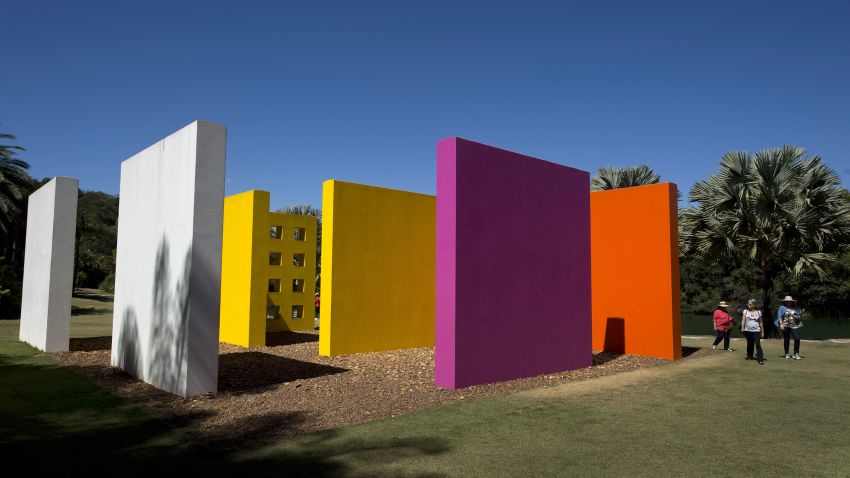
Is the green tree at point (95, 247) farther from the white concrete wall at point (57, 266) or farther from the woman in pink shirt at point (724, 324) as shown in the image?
the woman in pink shirt at point (724, 324)

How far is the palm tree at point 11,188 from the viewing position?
21859 mm

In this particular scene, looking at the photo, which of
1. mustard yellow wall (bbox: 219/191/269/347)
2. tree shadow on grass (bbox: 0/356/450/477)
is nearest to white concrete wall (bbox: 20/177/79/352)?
mustard yellow wall (bbox: 219/191/269/347)

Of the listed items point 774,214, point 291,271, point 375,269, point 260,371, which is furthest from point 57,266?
point 774,214

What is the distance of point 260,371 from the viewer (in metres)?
9.42

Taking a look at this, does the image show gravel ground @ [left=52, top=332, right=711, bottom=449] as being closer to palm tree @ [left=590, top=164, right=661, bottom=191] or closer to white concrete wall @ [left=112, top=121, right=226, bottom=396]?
white concrete wall @ [left=112, top=121, right=226, bottom=396]

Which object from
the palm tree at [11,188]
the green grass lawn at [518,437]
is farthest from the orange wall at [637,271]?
the palm tree at [11,188]

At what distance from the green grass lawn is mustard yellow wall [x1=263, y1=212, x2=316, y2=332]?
23.4ft

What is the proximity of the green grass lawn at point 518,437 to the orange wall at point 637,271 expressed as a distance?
10.7 feet

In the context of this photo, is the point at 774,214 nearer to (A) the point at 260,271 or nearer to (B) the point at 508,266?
(B) the point at 508,266

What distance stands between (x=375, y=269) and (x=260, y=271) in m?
3.10

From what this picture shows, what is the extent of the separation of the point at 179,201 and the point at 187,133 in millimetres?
943

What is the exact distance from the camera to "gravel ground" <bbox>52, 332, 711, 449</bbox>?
591 cm

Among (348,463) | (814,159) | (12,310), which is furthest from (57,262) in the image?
(814,159)

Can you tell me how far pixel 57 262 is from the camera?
1122 cm
